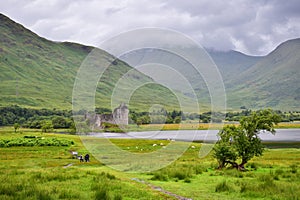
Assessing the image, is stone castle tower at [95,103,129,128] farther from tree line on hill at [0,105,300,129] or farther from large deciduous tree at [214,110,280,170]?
large deciduous tree at [214,110,280,170]

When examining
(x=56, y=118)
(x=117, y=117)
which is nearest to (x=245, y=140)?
(x=117, y=117)

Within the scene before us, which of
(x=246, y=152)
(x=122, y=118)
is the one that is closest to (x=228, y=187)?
(x=246, y=152)

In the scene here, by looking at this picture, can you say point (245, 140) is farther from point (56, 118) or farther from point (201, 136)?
point (56, 118)

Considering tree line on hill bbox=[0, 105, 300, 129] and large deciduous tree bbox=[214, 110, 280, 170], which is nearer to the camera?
large deciduous tree bbox=[214, 110, 280, 170]

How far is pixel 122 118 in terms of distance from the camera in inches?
5017

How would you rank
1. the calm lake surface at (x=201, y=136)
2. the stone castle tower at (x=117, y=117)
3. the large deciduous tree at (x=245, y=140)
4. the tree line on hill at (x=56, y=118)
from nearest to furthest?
the large deciduous tree at (x=245, y=140) < the calm lake surface at (x=201, y=136) < the stone castle tower at (x=117, y=117) < the tree line on hill at (x=56, y=118)

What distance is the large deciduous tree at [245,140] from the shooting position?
31564 mm

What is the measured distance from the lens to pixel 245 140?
31.9 metres

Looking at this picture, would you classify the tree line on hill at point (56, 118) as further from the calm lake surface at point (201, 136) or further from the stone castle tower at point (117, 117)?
the calm lake surface at point (201, 136)

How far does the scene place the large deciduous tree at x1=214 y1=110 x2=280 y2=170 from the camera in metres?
31.6

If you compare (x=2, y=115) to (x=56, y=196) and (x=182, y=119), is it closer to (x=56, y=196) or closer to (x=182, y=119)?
(x=182, y=119)

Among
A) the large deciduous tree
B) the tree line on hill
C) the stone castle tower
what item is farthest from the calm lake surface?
the large deciduous tree

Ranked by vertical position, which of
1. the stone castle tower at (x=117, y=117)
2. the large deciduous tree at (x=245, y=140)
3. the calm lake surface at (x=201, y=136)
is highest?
the stone castle tower at (x=117, y=117)

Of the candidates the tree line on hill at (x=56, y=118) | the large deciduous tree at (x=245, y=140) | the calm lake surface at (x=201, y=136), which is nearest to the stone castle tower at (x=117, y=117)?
the calm lake surface at (x=201, y=136)
